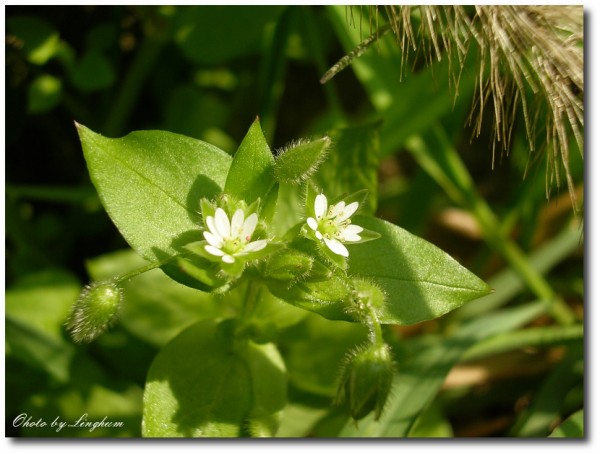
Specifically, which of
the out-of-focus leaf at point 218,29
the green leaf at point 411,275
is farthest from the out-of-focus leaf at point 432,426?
the out-of-focus leaf at point 218,29

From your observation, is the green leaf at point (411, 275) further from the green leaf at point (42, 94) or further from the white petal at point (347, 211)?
the green leaf at point (42, 94)

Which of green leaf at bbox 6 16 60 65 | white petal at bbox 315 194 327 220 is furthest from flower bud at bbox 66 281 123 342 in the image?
green leaf at bbox 6 16 60 65

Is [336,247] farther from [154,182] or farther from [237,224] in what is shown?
[154,182]

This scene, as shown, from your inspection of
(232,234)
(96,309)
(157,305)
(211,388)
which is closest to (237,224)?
(232,234)

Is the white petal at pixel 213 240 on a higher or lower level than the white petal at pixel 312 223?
lower

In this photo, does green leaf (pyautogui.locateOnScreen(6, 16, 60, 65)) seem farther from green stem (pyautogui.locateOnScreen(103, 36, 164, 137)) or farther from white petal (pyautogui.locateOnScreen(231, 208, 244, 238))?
white petal (pyautogui.locateOnScreen(231, 208, 244, 238))

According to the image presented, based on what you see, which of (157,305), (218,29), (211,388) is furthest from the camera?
(218,29)
